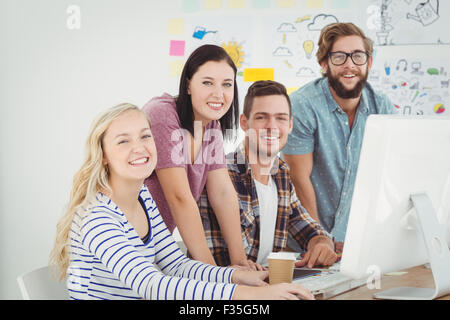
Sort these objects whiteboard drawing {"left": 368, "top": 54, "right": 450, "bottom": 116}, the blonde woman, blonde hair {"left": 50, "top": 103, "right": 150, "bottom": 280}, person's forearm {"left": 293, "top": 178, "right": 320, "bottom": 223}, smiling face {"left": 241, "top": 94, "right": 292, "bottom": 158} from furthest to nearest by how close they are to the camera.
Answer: whiteboard drawing {"left": 368, "top": 54, "right": 450, "bottom": 116}
person's forearm {"left": 293, "top": 178, "right": 320, "bottom": 223}
smiling face {"left": 241, "top": 94, "right": 292, "bottom": 158}
blonde hair {"left": 50, "top": 103, "right": 150, "bottom": 280}
the blonde woman

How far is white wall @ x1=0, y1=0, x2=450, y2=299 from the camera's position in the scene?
2207 millimetres

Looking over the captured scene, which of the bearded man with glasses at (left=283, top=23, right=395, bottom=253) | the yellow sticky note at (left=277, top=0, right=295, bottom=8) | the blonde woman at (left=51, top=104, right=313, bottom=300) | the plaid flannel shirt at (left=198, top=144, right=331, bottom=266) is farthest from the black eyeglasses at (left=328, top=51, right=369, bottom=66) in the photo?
the blonde woman at (left=51, top=104, right=313, bottom=300)

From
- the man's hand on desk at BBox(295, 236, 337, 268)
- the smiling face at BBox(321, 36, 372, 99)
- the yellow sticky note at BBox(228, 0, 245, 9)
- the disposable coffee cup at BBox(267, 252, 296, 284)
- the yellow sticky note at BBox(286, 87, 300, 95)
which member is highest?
the yellow sticky note at BBox(228, 0, 245, 9)

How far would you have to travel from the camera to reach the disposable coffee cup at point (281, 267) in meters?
1.10

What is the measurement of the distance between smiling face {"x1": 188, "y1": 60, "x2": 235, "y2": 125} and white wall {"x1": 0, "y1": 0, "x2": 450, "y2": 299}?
33 centimetres

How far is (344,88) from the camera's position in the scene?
232cm

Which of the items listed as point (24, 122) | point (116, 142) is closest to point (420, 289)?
point (116, 142)

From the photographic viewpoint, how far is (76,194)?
49.6 inches

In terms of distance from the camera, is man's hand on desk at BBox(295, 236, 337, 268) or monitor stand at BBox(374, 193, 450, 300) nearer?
monitor stand at BBox(374, 193, 450, 300)

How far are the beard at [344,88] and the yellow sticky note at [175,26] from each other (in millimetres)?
684

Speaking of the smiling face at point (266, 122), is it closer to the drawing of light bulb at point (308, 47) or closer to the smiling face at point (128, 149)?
the drawing of light bulb at point (308, 47)

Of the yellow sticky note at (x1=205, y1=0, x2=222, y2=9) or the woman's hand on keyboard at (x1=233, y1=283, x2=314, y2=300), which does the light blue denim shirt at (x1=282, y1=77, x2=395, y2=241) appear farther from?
the woman's hand on keyboard at (x1=233, y1=283, x2=314, y2=300)

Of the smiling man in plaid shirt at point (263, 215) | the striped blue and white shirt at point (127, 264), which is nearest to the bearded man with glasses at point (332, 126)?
the smiling man in plaid shirt at point (263, 215)

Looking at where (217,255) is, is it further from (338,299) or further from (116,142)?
(338,299)
